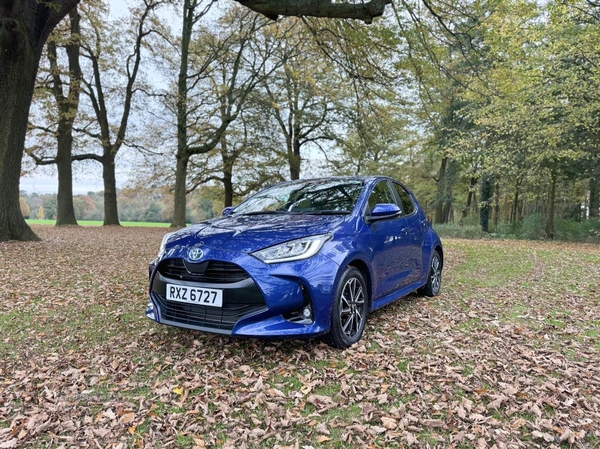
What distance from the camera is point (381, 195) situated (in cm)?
423

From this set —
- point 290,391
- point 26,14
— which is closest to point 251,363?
point 290,391

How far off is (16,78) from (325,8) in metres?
6.35

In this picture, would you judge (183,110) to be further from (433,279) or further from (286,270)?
(286,270)

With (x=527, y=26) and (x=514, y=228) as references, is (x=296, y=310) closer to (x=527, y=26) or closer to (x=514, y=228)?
(x=527, y=26)

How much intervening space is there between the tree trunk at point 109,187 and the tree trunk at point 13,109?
1118 cm

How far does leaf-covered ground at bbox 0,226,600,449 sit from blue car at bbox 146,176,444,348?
32 cm

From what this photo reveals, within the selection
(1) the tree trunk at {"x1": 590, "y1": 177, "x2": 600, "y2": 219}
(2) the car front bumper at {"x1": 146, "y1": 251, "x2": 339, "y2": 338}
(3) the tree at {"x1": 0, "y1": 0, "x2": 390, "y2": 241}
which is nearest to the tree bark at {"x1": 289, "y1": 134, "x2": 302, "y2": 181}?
(1) the tree trunk at {"x1": 590, "y1": 177, "x2": 600, "y2": 219}

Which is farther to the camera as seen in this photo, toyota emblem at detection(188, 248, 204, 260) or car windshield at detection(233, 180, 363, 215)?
car windshield at detection(233, 180, 363, 215)

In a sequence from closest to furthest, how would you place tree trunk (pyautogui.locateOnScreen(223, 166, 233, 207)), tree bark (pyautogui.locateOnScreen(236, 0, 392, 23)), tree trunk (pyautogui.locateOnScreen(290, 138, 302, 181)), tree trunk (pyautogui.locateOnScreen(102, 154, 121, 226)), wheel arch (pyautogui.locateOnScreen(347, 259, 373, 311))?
wheel arch (pyautogui.locateOnScreen(347, 259, 373, 311))
tree bark (pyautogui.locateOnScreen(236, 0, 392, 23))
tree trunk (pyautogui.locateOnScreen(102, 154, 121, 226))
tree trunk (pyautogui.locateOnScreen(290, 138, 302, 181))
tree trunk (pyautogui.locateOnScreen(223, 166, 233, 207))

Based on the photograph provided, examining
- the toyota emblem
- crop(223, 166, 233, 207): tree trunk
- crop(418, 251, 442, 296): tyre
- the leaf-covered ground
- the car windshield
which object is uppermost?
crop(223, 166, 233, 207): tree trunk

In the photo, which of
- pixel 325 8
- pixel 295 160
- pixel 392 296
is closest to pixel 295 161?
pixel 295 160

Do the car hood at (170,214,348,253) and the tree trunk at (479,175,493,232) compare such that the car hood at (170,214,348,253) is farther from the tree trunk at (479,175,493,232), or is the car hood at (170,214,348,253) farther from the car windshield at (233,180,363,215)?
the tree trunk at (479,175,493,232)

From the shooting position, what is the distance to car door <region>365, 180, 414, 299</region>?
12.0 feet

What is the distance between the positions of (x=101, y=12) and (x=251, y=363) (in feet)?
62.3
